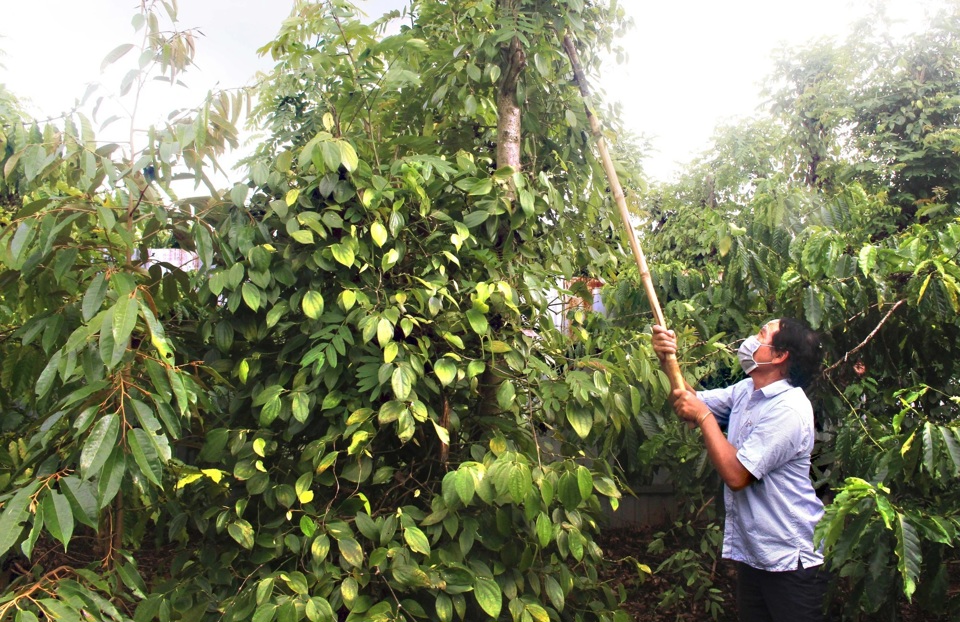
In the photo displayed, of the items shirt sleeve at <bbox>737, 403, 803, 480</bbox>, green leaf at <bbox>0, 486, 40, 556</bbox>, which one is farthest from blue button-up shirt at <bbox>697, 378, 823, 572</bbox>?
green leaf at <bbox>0, 486, 40, 556</bbox>

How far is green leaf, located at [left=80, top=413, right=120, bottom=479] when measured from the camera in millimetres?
1492

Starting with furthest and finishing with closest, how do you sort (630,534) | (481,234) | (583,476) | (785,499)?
(630,534) → (481,234) → (785,499) → (583,476)

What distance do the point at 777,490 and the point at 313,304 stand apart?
4.61 ft

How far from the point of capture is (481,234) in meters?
2.28

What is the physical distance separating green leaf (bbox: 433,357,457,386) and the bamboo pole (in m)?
0.65

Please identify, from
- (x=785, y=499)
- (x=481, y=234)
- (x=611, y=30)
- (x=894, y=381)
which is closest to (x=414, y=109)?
(x=481, y=234)

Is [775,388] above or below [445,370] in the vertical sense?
below

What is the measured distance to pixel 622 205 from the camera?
2.15 meters

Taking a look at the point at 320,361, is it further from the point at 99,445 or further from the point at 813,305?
the point at 813,305

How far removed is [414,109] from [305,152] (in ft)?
2.49

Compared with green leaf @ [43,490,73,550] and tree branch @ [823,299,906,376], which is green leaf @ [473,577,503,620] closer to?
green leaf @ [43,490,73,550]

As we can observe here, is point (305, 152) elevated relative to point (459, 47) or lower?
lower

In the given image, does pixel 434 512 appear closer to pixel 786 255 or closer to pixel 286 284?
pixel 286 284

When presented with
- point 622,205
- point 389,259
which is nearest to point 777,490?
point 622,205
